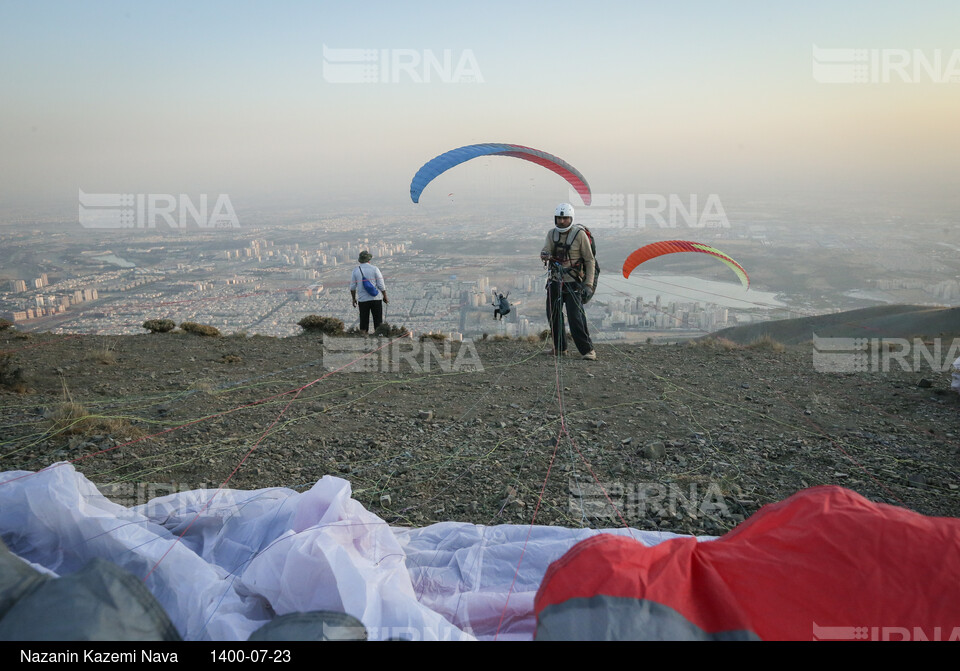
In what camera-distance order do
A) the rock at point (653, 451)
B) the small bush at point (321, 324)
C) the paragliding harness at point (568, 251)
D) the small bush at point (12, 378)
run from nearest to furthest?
the rock at point (653, 451)
the small bush at point (12, 378)
the paragliding harness at point (568, 251)
the small bush at point (321, 324)

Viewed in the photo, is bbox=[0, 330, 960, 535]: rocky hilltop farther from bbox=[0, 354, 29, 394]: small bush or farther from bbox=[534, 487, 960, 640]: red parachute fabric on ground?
bbox=[534, 487, 960, 640]: red parachute fabric on ground

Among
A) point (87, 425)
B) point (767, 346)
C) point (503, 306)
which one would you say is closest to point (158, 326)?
point (87, 425)

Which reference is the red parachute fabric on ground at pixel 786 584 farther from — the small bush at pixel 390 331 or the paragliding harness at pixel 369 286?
the small bush at pixel 390 331

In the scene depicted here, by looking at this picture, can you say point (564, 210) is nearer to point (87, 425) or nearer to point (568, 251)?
point (568, 251)

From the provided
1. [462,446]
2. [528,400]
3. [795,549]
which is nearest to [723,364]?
[528,400]

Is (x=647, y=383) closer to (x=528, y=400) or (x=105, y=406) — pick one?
(x=528, y=400)

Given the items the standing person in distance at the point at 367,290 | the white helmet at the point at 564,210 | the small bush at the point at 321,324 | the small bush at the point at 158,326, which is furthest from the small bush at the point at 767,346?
the small bush at the point at 158,326
